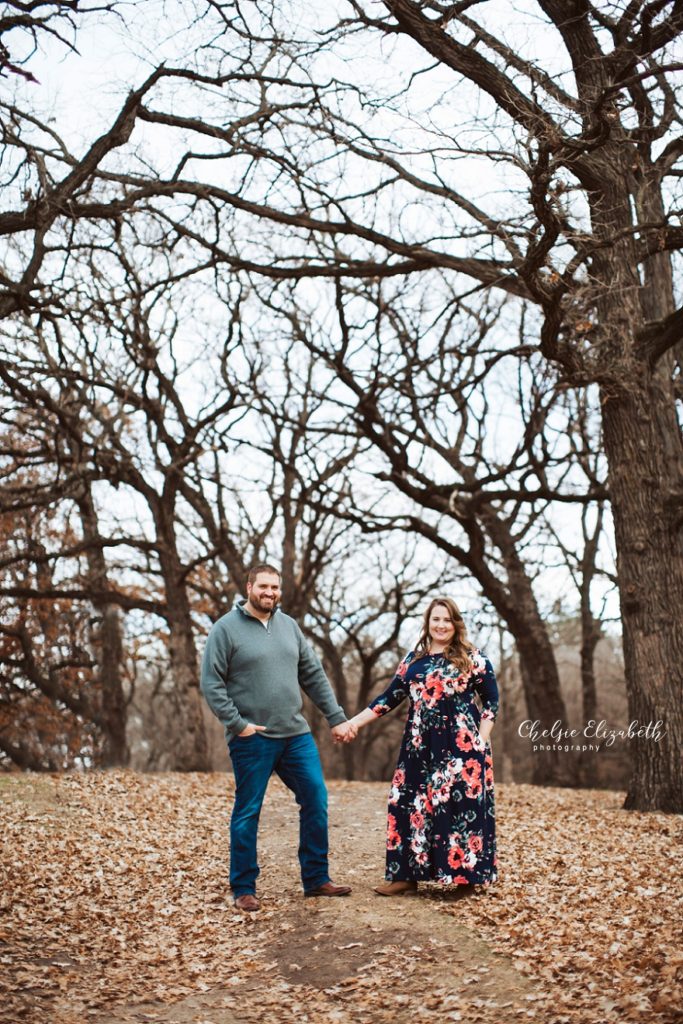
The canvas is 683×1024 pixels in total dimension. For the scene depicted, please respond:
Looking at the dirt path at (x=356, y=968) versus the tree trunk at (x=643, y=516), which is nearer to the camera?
the dirt path at (x=356, y=968)

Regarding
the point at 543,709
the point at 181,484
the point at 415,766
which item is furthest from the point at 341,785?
the point at 415,766

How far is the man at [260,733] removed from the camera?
6.72m

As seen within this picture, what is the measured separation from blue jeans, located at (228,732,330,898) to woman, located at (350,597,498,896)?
447 mm

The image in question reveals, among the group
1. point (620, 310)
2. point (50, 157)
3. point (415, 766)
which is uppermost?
point (50, 157)

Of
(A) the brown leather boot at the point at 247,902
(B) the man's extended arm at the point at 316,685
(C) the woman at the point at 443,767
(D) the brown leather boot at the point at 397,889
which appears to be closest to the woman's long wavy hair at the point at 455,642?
(C) the woman at the point at 443,767

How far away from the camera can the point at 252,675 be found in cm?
682

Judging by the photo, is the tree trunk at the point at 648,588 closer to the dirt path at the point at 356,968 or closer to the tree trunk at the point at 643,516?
the tree trunk at the point at 643,516

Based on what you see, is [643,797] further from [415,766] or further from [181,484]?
[181,484]

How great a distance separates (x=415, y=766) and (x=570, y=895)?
4.25ft

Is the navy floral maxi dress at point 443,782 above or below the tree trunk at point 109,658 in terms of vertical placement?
below

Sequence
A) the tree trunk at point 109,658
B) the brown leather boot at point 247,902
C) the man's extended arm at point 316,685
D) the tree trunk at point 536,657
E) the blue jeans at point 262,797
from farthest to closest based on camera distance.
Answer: the tree trunk at point 109,658 → the tree trunk at point 536,657 → the man's extended arm at point 316,685 → the blue jeans at point 262,797 → the brown leather boot at point 247,902

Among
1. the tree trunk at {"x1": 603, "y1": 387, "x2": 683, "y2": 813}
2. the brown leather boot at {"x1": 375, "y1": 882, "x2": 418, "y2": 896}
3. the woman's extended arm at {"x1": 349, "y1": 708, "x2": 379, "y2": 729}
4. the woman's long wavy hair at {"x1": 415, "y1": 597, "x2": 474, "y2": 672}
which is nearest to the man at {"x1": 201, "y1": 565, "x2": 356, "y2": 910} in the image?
the woman's extended arm at {"x1": 349, "y1": 708, "x2": 379, "y2": 729}

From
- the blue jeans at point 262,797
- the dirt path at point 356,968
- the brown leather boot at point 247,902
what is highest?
the blue jeans at point 262,797

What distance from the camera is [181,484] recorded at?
18047mm
